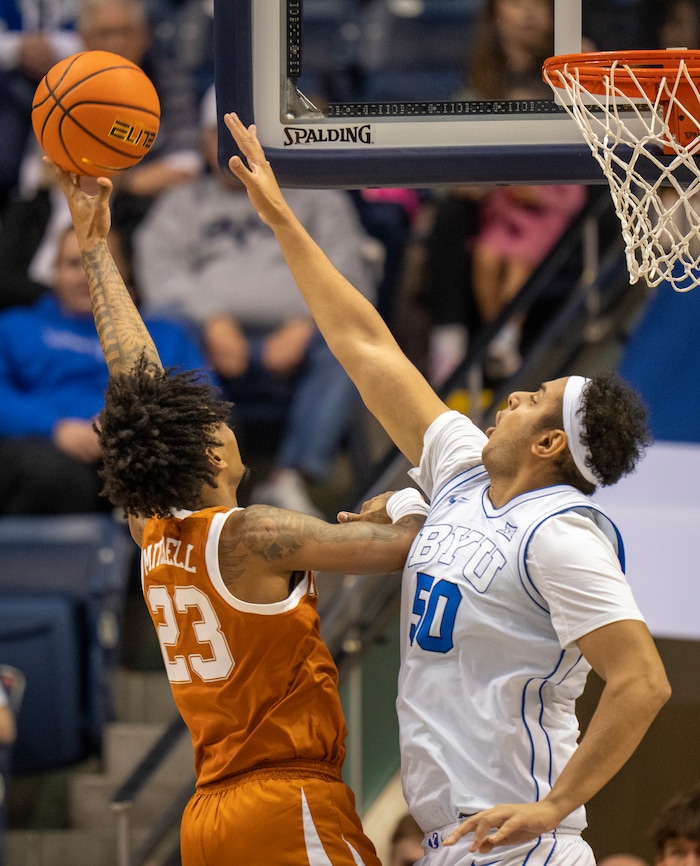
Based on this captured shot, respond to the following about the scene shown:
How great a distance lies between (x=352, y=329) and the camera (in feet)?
12.5

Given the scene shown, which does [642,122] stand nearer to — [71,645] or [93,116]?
[93,116]

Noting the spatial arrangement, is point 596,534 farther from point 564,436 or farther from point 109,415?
point 109,415

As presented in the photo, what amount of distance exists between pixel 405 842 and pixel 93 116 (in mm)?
2853

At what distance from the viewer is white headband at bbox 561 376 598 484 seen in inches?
128

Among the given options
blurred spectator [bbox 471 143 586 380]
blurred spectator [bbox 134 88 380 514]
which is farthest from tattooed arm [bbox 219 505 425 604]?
blurred spectator [bbox 471 143 586 380]

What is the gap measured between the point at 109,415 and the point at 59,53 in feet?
18.5

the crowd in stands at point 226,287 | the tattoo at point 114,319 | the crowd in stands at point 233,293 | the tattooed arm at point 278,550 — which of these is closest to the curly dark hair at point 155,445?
the tattooed arm at point 278,550

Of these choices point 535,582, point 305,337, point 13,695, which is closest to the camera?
point 535,582

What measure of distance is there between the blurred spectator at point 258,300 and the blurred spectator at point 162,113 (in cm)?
16

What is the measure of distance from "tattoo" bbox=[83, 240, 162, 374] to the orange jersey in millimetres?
556

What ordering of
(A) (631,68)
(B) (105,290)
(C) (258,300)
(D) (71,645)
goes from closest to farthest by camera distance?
(A) (631,68), (B) (105,290), (D) (71,645), (C) (258,300)

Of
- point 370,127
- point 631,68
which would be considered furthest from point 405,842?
point 631,68

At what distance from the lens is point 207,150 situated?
7.79 metres

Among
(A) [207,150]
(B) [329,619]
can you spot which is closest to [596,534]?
(B) [329,619]
